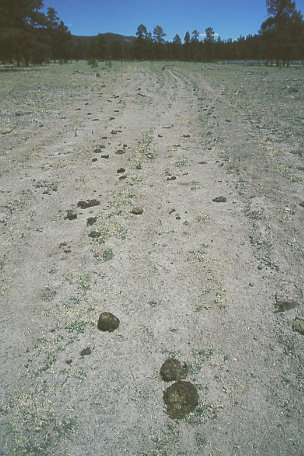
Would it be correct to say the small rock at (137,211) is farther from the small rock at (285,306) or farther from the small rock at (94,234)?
the small rock at (285,306)

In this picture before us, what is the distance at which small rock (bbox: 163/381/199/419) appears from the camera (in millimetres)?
1840

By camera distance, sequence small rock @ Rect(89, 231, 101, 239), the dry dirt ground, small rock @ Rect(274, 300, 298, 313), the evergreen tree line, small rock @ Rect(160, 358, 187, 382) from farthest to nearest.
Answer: the evergreen tree line
small rock @ Rect(89, 231, 101, 239)
small rock @ Rect(274, 300, 298, 313)
small rock @ Rect(160, 358, 187, 382)
the dry dirt ground

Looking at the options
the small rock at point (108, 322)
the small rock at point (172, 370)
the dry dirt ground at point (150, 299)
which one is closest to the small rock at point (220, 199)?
the dry dirt ground at point (150, 299)

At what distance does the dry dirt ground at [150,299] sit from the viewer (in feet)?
5.83

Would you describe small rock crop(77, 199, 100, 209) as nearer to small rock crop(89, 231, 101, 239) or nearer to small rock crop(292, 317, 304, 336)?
small rock crop(89, 231, 101, 239)

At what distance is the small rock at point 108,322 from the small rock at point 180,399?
66 centimetres

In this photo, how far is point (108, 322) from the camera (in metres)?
2.38

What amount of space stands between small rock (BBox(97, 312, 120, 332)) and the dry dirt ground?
0.04m

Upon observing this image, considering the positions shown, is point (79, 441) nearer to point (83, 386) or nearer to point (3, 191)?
point (83, 386)

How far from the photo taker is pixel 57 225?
12.2 ft

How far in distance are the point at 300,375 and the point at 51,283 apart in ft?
7.31

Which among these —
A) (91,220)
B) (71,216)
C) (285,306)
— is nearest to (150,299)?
(285,306)

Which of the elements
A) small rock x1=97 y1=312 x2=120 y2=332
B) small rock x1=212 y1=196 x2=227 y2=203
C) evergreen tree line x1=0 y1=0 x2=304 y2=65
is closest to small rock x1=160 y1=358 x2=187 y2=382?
small rock x1=97 y1=312 x2=120 y2=332

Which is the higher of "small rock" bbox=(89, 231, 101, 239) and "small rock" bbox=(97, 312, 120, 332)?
"small rock" bbox=(89, 231, 101, 239)
